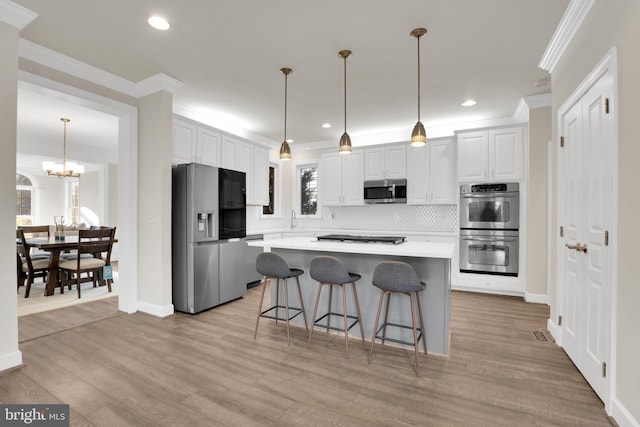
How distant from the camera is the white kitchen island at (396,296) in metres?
2.70

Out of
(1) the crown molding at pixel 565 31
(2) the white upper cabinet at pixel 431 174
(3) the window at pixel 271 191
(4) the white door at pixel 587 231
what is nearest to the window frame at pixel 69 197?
(3) the window at pixel 271 191

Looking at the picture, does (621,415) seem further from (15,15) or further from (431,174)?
(15,15)

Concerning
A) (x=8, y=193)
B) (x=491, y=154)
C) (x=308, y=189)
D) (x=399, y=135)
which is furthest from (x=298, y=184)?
(x=8, y=193)

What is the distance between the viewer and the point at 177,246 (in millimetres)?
3873

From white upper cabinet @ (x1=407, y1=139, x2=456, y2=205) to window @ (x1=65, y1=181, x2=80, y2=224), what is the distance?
926 centimetres

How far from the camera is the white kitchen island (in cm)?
270

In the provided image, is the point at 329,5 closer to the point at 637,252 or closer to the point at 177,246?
the point at 637,252

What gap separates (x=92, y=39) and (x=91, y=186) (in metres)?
7.27

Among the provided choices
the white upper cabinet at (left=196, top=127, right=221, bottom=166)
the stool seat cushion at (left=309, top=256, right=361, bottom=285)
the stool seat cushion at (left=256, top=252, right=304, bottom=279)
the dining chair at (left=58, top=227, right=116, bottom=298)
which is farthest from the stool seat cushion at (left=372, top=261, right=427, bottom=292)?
the dining chair at (left=58, top=227, right=116, bottom=298)

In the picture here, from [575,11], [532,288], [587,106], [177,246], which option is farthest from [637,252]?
[177,246]

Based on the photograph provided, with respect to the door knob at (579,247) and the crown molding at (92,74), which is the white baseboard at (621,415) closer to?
the door knob at (579,247)

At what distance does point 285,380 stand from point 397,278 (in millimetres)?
1131

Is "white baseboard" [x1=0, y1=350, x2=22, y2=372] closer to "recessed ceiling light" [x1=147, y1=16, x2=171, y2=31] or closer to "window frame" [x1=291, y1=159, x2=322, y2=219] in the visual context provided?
"recessed ceiling light" [x1=147, y1=16, x2=171, y2=31]

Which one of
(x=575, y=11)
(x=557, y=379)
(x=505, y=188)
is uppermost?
(x=575, y=11)
